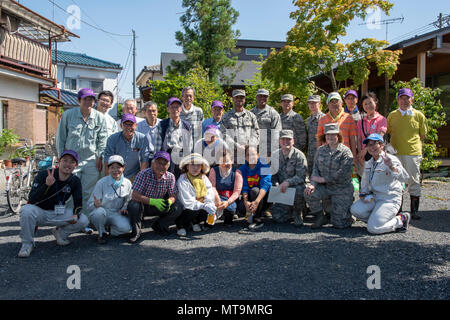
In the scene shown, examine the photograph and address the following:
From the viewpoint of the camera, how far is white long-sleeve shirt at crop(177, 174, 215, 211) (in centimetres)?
526

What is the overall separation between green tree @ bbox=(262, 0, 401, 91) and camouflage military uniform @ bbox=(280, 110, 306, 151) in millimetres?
3119

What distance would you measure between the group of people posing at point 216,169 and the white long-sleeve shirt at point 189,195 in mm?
15

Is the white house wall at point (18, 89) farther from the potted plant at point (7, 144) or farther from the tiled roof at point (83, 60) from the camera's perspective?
the tiled roof at point (83, 60)

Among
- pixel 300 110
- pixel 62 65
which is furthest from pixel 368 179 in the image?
Result: pixel 62 65

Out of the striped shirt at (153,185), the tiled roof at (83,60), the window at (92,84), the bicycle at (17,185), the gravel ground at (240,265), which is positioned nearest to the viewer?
the gravel ground at (240,265)

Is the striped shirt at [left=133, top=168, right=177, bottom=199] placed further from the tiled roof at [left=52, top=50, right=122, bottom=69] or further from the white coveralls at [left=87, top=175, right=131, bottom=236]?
the tiled roof at [left=52, top=50, right=122, bottom=69]

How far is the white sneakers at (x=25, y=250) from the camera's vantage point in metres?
4.29

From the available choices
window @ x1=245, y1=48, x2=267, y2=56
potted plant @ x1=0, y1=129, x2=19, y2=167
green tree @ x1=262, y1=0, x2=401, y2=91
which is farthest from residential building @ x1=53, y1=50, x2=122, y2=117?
green tree @ x1=262, y1=0, x2=401, y2=91

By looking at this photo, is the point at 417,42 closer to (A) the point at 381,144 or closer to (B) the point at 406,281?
(A) the point at 381,144

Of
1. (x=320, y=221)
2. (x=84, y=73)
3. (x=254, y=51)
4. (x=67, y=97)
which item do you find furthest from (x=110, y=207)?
(x=254, y=51)

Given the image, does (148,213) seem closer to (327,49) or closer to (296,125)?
(296,125)

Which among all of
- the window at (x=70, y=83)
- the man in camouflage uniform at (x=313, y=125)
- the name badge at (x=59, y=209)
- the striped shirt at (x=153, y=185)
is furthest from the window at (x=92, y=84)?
the name badge at (x=59, y=209)
